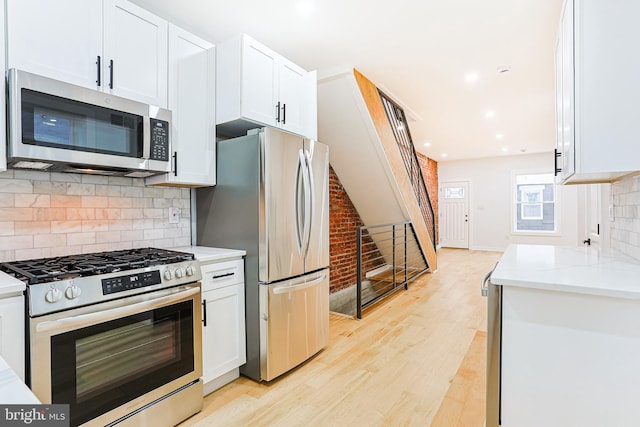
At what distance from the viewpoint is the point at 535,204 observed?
8.34 metres

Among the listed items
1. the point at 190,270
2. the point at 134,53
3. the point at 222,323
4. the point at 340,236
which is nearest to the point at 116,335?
the point at 190,270

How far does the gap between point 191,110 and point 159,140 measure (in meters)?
0.39

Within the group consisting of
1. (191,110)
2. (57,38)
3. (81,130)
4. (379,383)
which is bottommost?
(379,383)

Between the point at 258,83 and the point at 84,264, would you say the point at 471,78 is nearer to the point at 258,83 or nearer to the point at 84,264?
the point at 258,83

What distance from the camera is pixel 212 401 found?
212 cm

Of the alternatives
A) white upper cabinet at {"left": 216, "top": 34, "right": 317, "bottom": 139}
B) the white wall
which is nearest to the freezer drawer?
white upper cabinet at {"left": 216, "top": 34, "right": 317, "bottom": 139}

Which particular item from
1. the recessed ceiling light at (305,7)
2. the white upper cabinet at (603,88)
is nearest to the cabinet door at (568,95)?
the white upper cabinet at (603,88)

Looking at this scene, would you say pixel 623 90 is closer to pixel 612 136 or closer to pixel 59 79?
pixel 612 136

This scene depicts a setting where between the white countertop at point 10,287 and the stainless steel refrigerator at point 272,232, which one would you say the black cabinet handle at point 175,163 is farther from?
the white countertop at point 10,287

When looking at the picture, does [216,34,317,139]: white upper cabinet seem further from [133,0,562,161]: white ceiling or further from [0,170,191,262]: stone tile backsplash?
[0,170,191,262]: stone tile backsplash

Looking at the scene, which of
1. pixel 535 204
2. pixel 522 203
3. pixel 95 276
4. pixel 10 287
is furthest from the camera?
pixel 522 203

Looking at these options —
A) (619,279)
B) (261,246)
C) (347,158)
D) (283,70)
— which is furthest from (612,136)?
(347,158)

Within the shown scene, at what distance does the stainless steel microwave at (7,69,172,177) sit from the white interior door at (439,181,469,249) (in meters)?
8.72

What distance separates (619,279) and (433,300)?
3.13 meters
